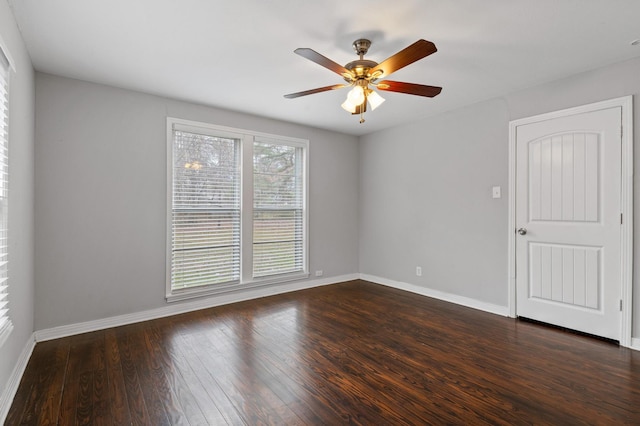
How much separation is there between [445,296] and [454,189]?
1440 mm

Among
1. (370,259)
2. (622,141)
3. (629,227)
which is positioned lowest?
(370,259)

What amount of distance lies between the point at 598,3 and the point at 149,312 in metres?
4.67

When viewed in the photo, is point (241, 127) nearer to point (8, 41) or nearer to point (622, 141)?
point (8, 41)

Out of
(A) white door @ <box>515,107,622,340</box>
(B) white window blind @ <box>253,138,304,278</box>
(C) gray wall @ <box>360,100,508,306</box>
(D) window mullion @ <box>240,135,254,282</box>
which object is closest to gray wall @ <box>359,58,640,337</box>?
(C) gray wall @ <box>360,100,508,306</box>

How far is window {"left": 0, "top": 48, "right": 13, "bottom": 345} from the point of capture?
73.0 inches

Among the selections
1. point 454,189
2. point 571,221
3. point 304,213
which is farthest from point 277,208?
point 571,221

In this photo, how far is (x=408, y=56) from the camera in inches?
80.6

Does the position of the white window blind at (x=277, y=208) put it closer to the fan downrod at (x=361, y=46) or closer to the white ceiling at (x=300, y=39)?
the white ceiling at (x=300, y=39)

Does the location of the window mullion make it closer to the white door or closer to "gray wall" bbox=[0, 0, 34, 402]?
"gray wall" bbox=[0, 0, 34, 402]

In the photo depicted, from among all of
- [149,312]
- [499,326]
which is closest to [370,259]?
[499,326]

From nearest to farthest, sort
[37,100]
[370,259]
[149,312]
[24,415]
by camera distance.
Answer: [24,415], [37,100], [149,312], [370,259]

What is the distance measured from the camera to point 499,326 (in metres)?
3.25

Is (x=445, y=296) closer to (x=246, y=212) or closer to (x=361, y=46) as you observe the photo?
(x=246, y=212)

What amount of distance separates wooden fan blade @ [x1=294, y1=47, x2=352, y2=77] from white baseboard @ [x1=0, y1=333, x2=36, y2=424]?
2.70m
